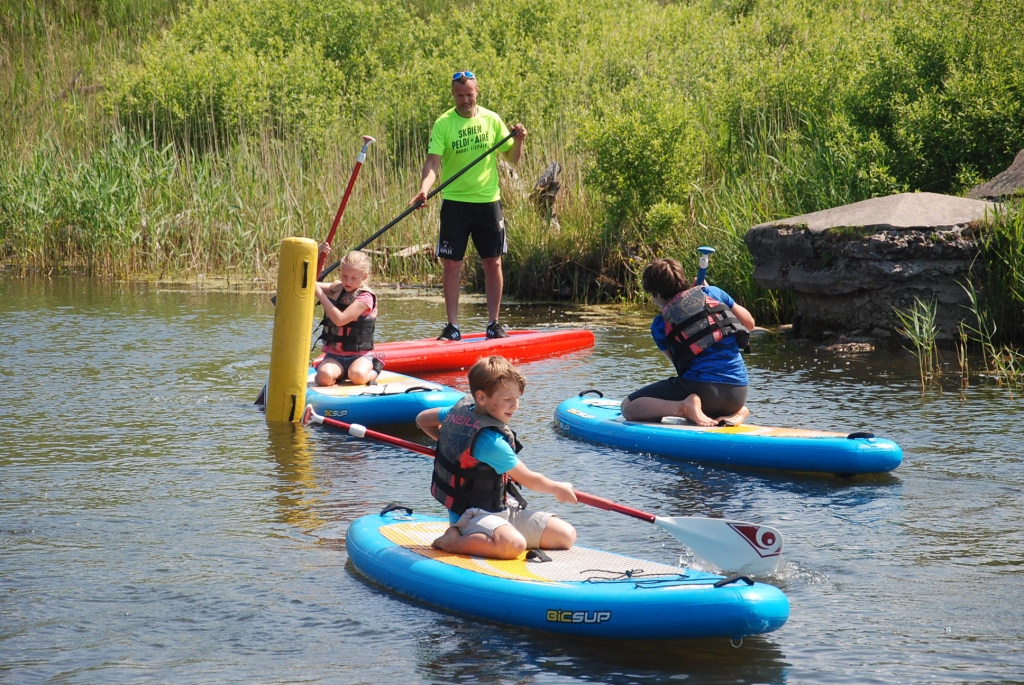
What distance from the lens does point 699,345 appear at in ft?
20.2

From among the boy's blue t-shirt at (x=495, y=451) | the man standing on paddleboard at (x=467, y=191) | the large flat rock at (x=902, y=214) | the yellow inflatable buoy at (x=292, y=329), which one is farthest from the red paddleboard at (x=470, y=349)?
the boy's blue t-shirt at (x=495, y=451)

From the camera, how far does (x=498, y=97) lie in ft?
48.9

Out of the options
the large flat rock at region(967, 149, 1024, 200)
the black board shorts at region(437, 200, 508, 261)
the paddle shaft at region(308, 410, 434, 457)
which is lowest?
the paddle shaft at region(308, 410, 434, 457)

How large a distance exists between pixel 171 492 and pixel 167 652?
1.85m

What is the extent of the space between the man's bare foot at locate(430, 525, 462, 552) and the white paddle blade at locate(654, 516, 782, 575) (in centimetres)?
70

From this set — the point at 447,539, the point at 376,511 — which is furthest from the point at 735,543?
the point at 376,511

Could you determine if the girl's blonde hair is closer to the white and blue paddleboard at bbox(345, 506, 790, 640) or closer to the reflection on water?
the reflection on water

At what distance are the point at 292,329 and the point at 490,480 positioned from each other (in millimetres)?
2714

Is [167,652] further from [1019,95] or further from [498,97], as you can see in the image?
[498,97]

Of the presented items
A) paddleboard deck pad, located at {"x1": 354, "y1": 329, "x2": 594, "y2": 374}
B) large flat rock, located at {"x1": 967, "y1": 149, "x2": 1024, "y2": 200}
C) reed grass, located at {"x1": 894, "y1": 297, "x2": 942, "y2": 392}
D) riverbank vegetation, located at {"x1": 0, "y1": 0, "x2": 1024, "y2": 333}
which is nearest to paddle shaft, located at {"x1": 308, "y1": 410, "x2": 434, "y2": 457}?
paddleboard deck pad, located at {"x1": 354, "y1": 329, "x2": 594, "y2": 374}

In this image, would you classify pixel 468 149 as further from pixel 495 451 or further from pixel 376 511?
pixel 495 451

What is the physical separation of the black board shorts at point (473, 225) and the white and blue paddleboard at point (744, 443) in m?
2.66

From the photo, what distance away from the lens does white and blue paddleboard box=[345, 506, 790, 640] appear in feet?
11.5

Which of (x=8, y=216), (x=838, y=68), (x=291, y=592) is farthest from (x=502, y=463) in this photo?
(x=8, y=216)
